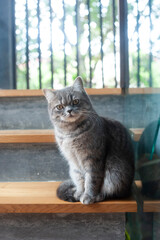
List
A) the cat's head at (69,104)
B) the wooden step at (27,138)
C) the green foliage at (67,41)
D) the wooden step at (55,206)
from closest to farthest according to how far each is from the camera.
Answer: the wooden step at (55,206) → the cat's head at (69,104) → the wooden step at (27,138) → the green foliage at (67,41)

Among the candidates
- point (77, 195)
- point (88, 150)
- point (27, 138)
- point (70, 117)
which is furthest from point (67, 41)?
point (77, 195)

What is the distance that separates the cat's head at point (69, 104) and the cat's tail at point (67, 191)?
376 millimetres

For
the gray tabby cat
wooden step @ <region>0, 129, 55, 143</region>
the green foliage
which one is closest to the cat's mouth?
the gray tabby cat

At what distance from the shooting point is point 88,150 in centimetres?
124

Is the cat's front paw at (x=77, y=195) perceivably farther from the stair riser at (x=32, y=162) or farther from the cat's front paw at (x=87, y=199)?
the stair riser at (x=32, y=162)

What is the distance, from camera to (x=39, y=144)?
1588mm

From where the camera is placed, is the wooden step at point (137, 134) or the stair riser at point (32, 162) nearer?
the wooden step at point (137, 134)

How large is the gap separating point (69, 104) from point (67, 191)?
0.48 metres

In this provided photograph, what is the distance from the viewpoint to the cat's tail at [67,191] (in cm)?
121

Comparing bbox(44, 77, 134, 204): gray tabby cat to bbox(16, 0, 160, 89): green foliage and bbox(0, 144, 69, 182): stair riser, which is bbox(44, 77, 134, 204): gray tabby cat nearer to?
bbox(0, 144, 69, 182): stair riser

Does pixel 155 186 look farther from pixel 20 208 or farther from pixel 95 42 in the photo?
pixel 95 42

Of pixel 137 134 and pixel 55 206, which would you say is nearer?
pixel 55 206

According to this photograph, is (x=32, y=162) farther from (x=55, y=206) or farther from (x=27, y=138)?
(x=55, y=206)

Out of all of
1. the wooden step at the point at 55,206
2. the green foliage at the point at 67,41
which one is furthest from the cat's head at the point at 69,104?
the green foliage at the point at 67,41
